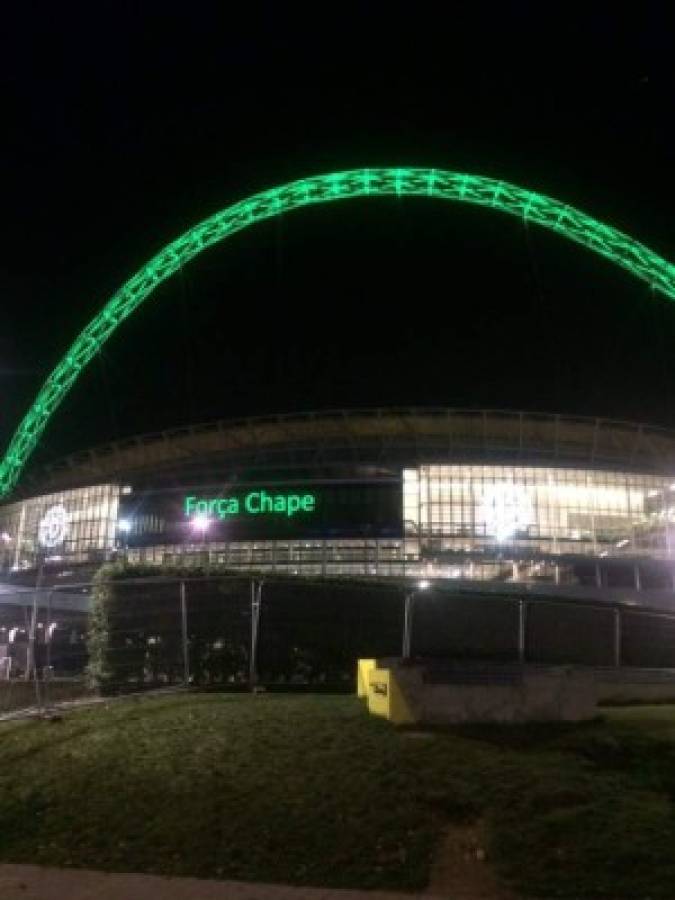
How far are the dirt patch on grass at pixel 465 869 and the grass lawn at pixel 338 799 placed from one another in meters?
0.12

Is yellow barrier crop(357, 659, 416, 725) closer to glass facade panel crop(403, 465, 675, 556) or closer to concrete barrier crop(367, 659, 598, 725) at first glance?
concrete barrier crop(367, 659, 598, 725)

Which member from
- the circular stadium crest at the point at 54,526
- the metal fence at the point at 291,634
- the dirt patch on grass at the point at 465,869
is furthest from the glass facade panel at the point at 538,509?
the dirt patch on grass at the point at 465,869

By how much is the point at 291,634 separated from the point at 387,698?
18.6ft

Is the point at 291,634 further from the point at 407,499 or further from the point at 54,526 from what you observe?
the point at 54,526

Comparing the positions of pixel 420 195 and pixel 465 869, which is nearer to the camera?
pixel 465 869

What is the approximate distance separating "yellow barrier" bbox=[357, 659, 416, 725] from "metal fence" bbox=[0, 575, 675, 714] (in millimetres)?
3579

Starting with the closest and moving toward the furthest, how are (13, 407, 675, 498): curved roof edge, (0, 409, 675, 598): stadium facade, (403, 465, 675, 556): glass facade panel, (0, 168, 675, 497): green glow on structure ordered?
(0, 168, 675, 497): green glow on structure
(0, 409, 675, 598): stadium facade
(403, 465, 675, 556): glass facade panel
(13, 407, 675, 498): curved roof edge

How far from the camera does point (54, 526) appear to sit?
6412cm

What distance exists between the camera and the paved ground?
868cm

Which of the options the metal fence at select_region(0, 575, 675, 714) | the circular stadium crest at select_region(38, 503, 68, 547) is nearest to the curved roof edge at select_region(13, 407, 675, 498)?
the circular stadium crest at select_region(38, 503, 68, 547)

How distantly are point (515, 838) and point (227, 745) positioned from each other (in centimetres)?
464

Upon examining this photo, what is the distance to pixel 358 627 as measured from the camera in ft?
66.7

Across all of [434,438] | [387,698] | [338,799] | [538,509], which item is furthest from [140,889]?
[434,438]

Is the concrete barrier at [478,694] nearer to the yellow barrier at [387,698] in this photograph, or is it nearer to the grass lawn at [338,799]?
the yellow barrier at [387,698]
